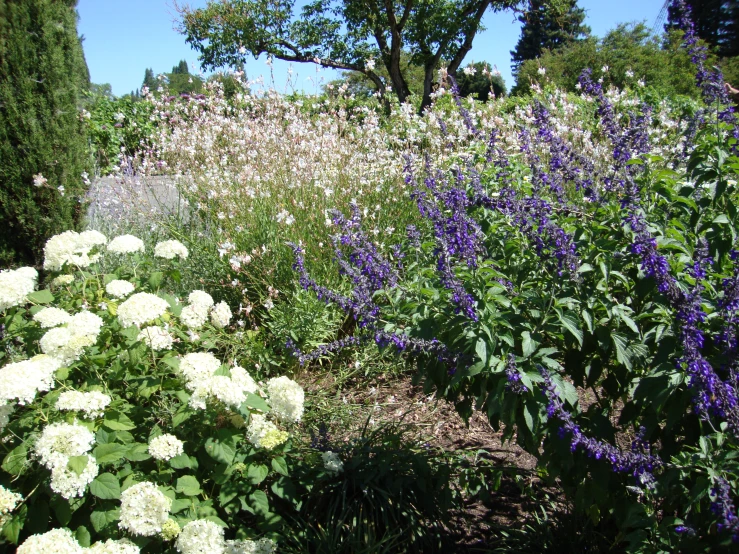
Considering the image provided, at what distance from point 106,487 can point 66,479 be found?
0.49ft

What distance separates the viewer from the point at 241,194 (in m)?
5.36

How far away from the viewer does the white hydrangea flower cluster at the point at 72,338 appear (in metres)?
2.25

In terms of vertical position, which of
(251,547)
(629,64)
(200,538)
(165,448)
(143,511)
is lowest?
(251,547)

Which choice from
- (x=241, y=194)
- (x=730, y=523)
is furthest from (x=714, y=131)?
(x=241, y=194)

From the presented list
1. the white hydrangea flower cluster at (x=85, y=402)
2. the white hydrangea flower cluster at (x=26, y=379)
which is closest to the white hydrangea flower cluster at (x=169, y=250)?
the white hydrangea flower cluster at (x=26, y=379)

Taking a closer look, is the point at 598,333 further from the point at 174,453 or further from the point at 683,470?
the point at 174,453

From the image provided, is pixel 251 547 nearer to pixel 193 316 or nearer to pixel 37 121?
pixel 193 316

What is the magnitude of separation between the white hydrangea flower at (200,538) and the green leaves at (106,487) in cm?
29

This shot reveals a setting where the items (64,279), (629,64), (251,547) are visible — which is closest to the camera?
(251,547)

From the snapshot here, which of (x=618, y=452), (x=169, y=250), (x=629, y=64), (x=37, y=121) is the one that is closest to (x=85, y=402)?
(x=169, y=250)

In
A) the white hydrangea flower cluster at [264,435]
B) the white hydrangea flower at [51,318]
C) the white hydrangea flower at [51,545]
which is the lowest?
the white hydrangea flower at [51,545]

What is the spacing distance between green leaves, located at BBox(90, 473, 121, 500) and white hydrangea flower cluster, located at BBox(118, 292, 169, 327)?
0.65 metres

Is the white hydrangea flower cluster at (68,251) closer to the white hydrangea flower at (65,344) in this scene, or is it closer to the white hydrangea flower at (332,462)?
the white hydrangea flower at (65,344)

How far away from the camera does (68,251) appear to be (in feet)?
9.87
